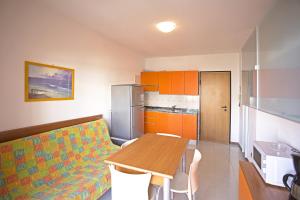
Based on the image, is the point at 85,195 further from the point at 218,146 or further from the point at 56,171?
the point at 218,146

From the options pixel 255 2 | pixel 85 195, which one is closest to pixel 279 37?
pixel 255 2

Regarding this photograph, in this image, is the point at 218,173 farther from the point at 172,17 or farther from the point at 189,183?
the point at 172,17

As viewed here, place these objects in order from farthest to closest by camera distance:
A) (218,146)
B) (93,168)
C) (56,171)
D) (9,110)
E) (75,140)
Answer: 1. (218,146)
2. (75,140)
3. (93,168)
4. (56,171)
5. (9,110)

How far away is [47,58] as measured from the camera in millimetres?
2133

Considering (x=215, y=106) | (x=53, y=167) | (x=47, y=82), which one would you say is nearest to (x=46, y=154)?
(x=53, y=167)

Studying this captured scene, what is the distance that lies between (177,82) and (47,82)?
10.7 feet

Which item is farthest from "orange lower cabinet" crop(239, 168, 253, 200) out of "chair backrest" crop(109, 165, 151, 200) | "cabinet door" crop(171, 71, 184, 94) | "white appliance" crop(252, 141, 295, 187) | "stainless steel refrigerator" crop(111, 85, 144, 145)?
"cabinet door" crop(171, 71, 184, 94)

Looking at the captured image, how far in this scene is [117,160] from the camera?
156 centimetres

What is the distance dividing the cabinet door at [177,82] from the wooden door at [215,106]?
2.22 feet

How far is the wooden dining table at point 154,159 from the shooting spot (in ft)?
4.50

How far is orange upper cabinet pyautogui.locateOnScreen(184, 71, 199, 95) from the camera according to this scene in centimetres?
430

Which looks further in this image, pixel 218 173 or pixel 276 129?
pixel 218 173

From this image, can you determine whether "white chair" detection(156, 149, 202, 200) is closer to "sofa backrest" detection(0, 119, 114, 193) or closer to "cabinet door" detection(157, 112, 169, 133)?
"sofa backrest" detection(0, 119, 114, 193)

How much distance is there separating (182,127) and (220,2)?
3.13m
